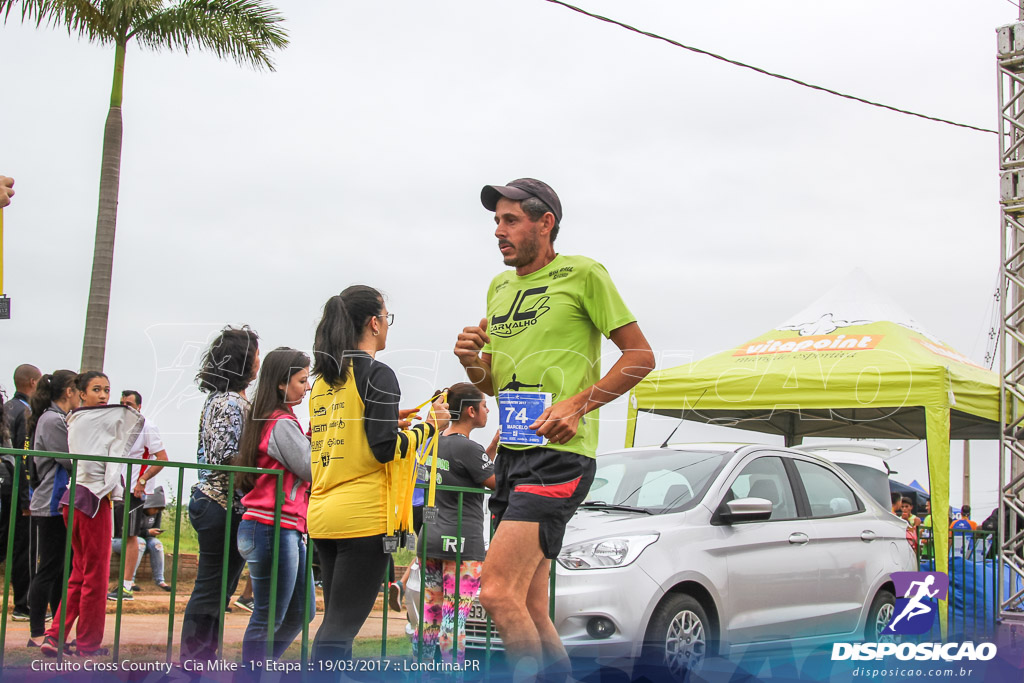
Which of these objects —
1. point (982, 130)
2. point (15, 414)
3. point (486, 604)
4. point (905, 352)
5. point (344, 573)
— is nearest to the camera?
point (486, 604)

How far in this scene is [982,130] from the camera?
38.4ft

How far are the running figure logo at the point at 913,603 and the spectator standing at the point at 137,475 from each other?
4.99m

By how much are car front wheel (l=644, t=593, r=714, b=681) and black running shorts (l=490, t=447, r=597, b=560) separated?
1976 mm

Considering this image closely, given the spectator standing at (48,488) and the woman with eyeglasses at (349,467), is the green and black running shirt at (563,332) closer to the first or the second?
the woman with eyeglasses at (349,467)

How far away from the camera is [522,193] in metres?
3.80

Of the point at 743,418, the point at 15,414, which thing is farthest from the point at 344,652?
the point at 743,418

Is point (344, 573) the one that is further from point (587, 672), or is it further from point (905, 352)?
point (905, 352)

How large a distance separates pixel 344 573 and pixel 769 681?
2.34 meters

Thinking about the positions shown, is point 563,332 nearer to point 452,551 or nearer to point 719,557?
point 452,551

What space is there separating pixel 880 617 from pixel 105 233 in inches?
386

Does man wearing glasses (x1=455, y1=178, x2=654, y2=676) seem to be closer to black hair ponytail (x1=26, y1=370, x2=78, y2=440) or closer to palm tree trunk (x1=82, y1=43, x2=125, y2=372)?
black hair ponytail (x1=26, y1=370, x2=78, y2=440)

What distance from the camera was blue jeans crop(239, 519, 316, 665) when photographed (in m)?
4.47

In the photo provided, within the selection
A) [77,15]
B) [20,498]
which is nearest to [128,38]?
[77,15]

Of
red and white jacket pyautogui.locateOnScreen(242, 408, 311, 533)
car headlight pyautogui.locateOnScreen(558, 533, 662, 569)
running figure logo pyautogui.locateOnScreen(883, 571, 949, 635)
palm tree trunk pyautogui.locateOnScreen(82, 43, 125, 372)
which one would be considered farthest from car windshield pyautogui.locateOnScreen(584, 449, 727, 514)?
palm tree trunk pyautogui.locateOnScreen(82, 43, 125, 372)
